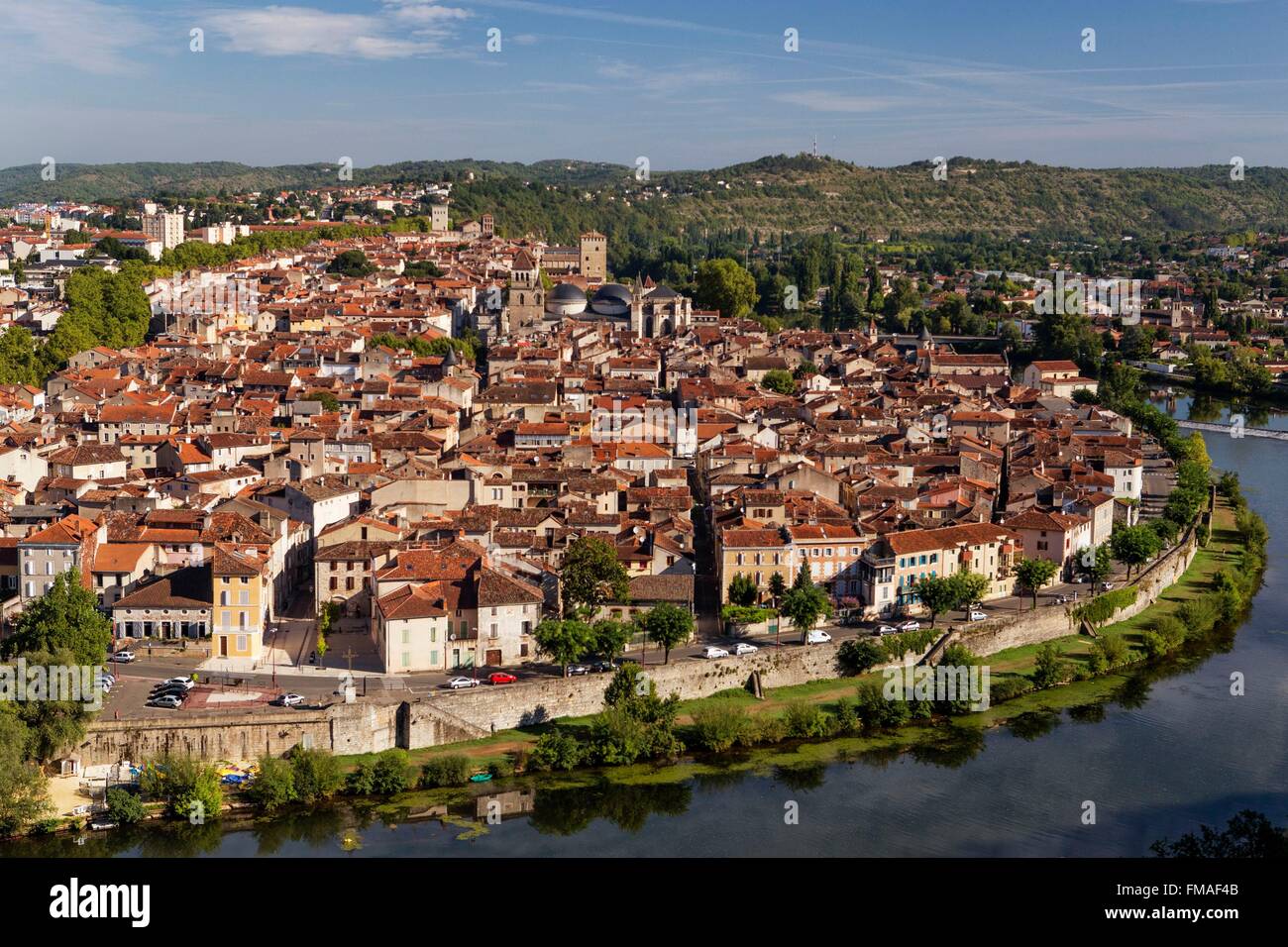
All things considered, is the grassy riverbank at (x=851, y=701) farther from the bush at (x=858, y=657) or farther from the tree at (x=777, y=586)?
the tree at (x=777, y=586)

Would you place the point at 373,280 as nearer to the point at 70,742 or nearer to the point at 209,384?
the point at 209,384

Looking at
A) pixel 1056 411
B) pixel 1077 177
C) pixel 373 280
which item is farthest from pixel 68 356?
pixel 1077 177

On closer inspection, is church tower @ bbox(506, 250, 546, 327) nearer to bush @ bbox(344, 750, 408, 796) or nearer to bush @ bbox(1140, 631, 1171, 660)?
bush @ bbox(1140, 631, 1171, 660)

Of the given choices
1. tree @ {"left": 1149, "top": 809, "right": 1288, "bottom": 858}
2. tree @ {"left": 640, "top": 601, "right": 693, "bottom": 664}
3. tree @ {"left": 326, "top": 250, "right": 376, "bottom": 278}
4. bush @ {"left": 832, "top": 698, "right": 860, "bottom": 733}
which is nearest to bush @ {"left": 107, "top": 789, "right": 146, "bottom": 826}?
tree @ {"left": 640, "top": 601, "right": 693, "bottom": 664}

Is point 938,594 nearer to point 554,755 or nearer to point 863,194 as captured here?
point 554,755

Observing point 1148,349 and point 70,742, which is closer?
point 70,742

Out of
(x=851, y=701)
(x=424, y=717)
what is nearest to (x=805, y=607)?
(x=851, y=701)
